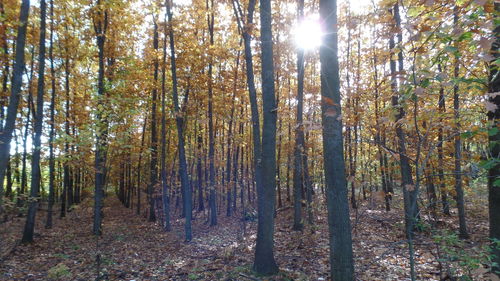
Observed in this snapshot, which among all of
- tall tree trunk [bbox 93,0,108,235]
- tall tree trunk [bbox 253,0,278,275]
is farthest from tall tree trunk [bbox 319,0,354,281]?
tall tree trunk [bbox 93,0,108,235]

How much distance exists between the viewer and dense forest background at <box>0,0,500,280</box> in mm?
3480

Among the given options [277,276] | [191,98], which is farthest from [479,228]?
[191,98]

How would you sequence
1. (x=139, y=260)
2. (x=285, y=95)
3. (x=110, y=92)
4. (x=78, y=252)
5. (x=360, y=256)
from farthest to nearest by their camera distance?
(x=285, y=95), (x=110, y=92), (x=78, y=252), (x=139, y=260), (x=360, y=256)

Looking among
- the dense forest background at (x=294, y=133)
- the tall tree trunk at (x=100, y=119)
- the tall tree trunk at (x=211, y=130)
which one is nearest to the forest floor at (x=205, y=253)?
the dense forest background at (x=294, y=133)

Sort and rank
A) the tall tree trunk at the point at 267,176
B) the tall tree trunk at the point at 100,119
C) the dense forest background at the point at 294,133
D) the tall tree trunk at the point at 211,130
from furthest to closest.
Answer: the tall tree trunk at the point at 211,130
the tall tree trunk at the point at 100,119
the tall tree trunk at the point at 267,176
the dense forest background at the point at 294,133

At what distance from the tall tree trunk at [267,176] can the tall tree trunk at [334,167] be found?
2.44 metres

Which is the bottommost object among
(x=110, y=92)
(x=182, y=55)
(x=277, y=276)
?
(x=277, y=276)

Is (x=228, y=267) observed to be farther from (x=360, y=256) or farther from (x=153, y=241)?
(x=153, y=241)

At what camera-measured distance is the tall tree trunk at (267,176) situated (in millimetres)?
6086

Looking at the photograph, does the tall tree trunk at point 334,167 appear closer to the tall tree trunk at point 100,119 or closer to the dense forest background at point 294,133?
the dense forest background at point 294,133

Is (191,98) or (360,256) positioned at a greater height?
(191,98)

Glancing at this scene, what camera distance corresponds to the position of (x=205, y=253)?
28.7ft

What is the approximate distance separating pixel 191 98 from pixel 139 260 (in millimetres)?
8462

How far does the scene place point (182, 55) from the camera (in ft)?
39.6
